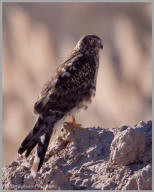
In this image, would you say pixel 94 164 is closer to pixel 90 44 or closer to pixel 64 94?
pixel 64 94

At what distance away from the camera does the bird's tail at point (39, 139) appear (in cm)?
725

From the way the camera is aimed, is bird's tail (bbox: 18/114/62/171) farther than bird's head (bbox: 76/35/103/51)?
No

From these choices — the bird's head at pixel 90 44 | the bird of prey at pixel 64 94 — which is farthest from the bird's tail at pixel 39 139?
the bird's head at pixel 90 44

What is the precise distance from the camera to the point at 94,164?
7.20m

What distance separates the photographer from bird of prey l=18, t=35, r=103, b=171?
742 cm

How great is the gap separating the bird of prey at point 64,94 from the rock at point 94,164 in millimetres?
224

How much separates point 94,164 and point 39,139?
29.9 inches

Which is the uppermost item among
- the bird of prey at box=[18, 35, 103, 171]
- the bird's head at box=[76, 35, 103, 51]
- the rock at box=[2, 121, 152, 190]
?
the bird's head at box=[76, 35, 103, 51]

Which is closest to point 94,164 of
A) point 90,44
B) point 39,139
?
point 39,139

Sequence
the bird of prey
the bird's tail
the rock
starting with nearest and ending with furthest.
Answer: the rock
the bird's tail
the bird of prey

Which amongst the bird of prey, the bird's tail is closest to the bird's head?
the bird of prey

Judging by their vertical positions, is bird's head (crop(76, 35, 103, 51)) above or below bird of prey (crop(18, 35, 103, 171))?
above

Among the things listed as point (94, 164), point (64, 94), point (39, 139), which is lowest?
point (94, 164)

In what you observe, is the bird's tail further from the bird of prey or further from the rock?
the rock
